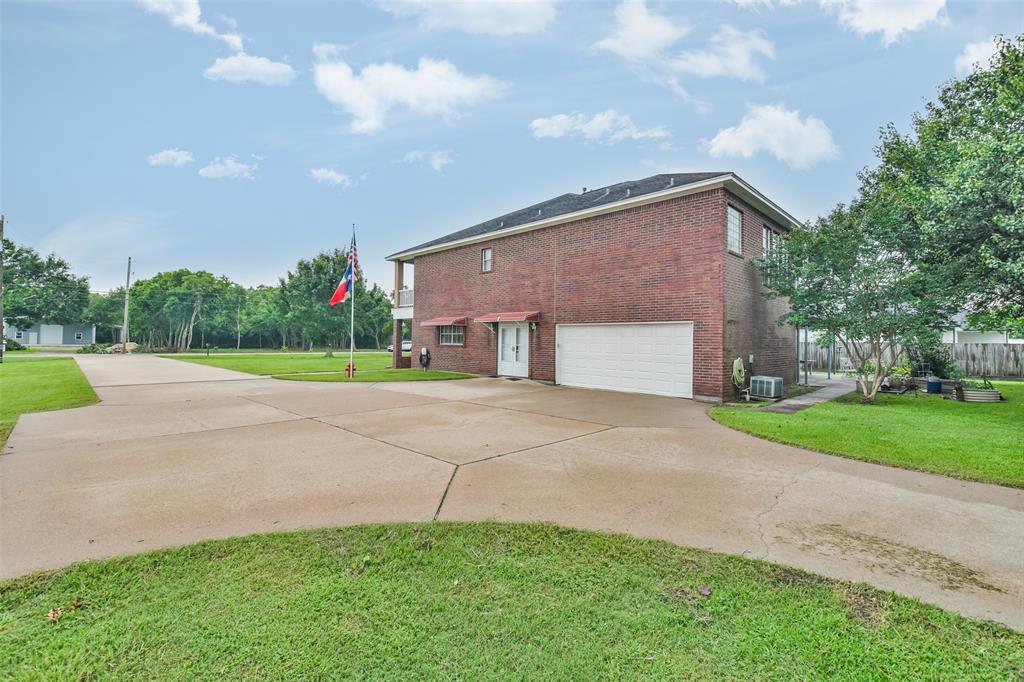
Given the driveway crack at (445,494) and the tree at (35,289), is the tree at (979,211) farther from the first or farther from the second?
the tree at (35,289)

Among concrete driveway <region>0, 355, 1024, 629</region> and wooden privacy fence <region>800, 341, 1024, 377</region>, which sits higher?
wooden privacy fence <region>800, 341, 1024, 377</region>

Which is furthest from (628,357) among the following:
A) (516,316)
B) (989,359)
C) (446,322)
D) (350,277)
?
(989,359)

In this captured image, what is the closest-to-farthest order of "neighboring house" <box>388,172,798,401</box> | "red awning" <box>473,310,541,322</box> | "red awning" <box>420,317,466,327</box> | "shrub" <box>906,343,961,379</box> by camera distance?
"neighboring house" <box>388,172,798,401</box> → "shrub" <box>906,343,961,379</box> → "red awning" <box>473,310,541,322</box> → "red awning" <box>420,317,466,327</box>

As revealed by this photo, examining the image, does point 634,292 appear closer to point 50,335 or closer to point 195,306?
point 195,306

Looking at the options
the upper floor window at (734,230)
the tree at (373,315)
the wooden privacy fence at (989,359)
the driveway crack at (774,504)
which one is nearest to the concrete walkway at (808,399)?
the wooden privacy fence at (989,359)

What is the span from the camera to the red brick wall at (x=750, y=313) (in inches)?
429

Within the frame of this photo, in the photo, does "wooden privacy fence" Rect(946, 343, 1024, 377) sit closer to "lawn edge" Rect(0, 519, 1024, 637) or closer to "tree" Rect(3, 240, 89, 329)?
"lawn edge" Rect(0, 519, 1024, 637)

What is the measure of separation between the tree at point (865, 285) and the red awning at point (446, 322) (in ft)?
35.5

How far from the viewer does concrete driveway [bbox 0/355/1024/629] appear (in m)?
2.97

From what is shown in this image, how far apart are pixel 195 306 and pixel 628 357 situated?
163ft

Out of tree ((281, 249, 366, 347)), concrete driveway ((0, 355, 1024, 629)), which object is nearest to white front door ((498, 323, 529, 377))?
Answer: concrete driveway ((0, 355, 1024, 629))

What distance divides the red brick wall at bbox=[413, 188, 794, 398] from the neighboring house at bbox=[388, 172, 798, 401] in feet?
0.11

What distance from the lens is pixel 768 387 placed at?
Answer: 35.6ft

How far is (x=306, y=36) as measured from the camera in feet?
36.0
